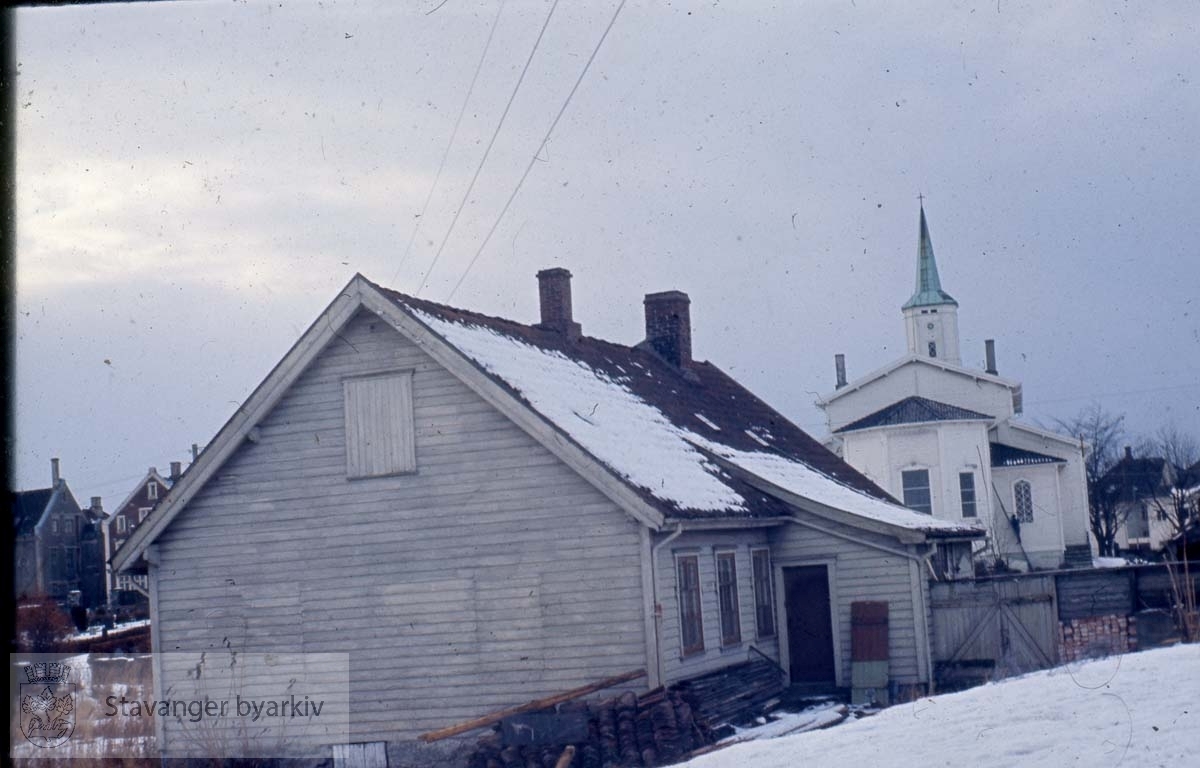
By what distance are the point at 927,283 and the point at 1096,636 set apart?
1728 inches

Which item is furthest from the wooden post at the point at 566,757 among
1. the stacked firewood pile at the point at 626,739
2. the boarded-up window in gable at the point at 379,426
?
the boarded-up window in gable at the point at 379,426

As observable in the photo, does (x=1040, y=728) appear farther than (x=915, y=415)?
No

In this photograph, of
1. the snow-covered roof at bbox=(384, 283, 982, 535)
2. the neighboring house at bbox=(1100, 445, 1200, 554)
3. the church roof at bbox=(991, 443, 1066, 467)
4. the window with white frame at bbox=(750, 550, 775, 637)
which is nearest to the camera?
the snow-covered roof at bbox=(384, 283, 982, 535)

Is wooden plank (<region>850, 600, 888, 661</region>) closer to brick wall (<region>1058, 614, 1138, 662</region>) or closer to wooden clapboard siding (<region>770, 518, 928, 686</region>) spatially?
wooden clapboard siding (<region>770, 518, 928, 686</region>)

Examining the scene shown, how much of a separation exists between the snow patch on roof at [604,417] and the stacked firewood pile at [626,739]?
2.79 metres

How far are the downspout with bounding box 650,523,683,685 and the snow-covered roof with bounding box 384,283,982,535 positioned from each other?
0.44 metres

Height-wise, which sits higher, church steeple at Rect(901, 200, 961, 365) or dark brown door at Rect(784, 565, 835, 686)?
church steeple at Rect(901, 200, 961, 365)

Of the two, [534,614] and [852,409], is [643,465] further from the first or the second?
[852,409]

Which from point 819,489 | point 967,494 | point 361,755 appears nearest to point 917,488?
point 967,494

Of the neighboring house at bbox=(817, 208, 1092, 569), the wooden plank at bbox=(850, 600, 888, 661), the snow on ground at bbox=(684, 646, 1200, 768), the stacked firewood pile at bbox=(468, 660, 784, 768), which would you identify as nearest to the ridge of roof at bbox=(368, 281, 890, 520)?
the wooden plank at bbox=(850, 600, 888, 661)

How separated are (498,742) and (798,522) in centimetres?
735

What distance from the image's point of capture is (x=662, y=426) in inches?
872

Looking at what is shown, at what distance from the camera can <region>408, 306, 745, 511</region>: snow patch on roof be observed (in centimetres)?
1794

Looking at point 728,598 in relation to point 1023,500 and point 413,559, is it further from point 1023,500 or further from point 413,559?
point 1023,500
